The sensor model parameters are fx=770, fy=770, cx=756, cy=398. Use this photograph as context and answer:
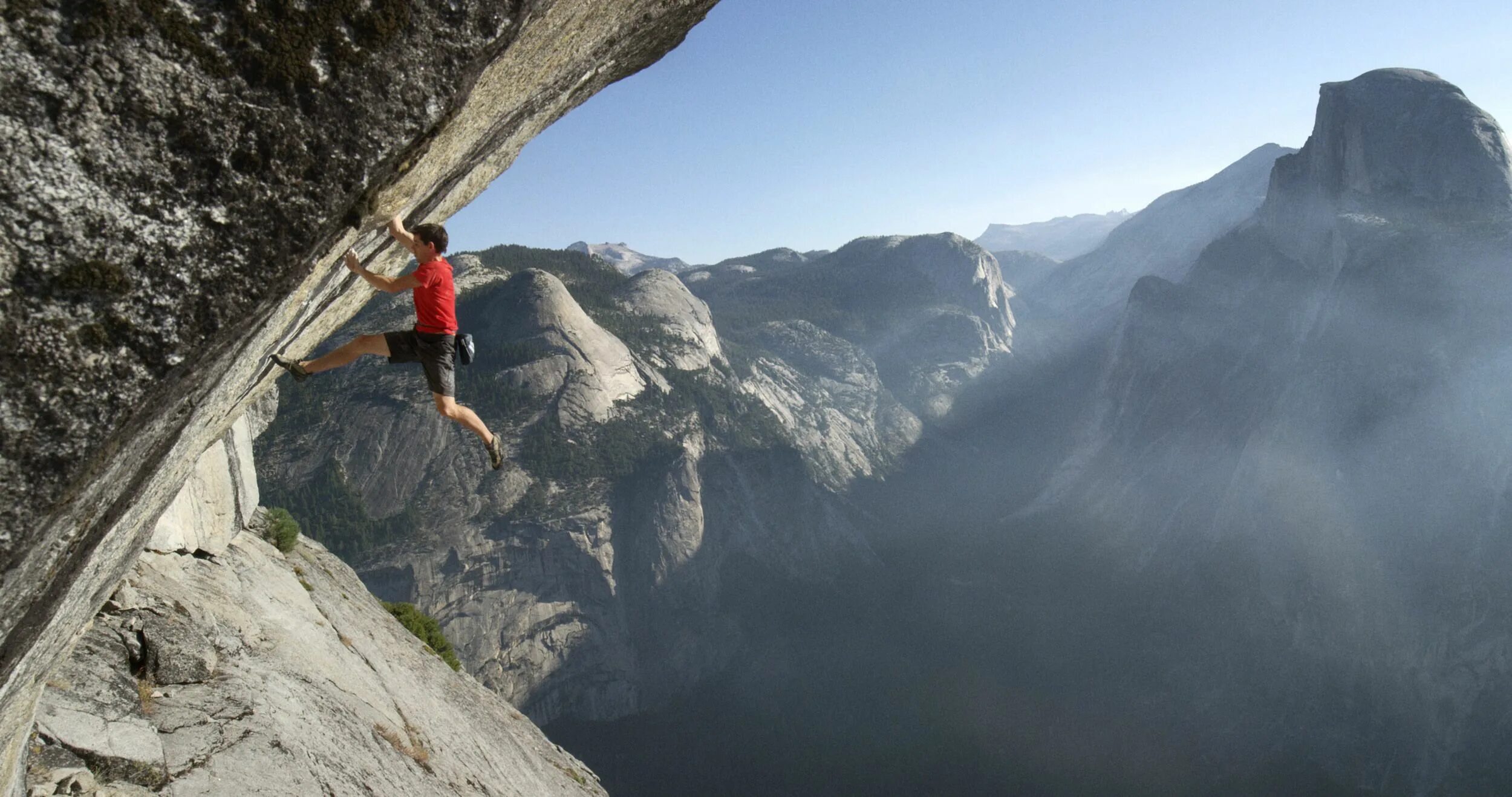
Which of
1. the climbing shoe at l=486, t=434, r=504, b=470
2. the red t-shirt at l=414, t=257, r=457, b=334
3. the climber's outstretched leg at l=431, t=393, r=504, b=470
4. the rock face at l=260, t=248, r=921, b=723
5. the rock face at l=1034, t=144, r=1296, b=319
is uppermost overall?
the rock face at l=1034, t=144, r=1296, b=319

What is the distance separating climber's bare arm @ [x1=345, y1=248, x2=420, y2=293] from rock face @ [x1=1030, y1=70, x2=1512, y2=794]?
71288 millimetres

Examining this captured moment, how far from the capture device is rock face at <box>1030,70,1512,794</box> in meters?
54.9

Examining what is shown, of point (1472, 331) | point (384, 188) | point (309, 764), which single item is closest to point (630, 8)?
point (384, 188)

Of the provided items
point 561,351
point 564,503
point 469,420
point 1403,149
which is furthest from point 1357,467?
point 469,420

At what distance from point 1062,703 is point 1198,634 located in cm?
1425

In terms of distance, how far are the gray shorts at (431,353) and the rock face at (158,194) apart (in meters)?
3.55

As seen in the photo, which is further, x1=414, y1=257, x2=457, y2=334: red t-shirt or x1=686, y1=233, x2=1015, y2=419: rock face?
x1=686, y1=233, x2=1015, y2=419: rock face

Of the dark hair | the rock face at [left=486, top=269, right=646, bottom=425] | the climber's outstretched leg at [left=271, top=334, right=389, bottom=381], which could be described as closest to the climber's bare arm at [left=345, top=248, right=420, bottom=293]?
the dark hair

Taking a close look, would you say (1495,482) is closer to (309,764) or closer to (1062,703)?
(1062,703)

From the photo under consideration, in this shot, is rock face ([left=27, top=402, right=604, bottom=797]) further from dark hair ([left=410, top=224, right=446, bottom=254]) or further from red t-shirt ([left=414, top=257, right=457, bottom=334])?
dark hair ([left=410, top=224, right=446, bottom=254])

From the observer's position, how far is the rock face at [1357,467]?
180ft

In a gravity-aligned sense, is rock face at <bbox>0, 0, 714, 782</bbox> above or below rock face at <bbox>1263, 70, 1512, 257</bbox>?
below

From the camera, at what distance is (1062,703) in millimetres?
67750

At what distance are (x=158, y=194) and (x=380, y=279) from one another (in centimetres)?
400
